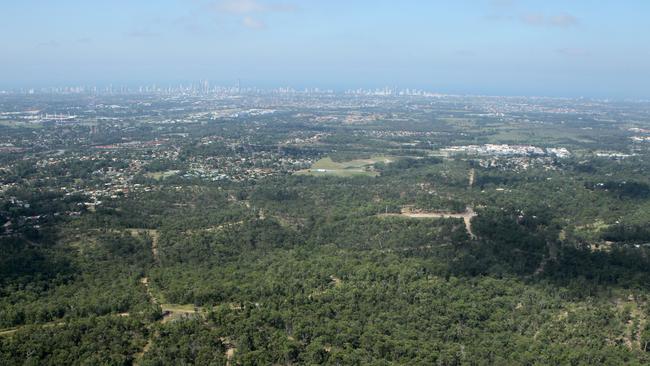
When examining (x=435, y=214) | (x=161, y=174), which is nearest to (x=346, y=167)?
Result: (x=161, y=174)

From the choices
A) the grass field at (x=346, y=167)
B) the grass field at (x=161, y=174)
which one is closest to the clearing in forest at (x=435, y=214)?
the grass field at (x=346, y=167)

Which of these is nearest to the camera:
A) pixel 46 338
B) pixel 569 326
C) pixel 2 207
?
pixel 46 338

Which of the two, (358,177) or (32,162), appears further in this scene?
(32,162)

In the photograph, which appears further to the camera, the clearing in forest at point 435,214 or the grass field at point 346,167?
the grass field at point 346,167

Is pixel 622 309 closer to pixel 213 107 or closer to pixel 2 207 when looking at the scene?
pixel 2 207

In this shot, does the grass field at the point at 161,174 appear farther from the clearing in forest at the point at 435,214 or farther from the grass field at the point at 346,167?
the clearing in forest at the point at 435,214

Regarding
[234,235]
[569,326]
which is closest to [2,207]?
[234,235]

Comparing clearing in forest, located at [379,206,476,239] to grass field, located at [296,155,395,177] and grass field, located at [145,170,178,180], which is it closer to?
grass field, located at [296,155,395,177]

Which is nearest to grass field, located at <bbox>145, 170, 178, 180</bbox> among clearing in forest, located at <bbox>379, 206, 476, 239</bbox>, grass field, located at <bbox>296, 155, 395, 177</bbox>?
grass field, located at <bbox>296, 155, 395, 177</bbox>
